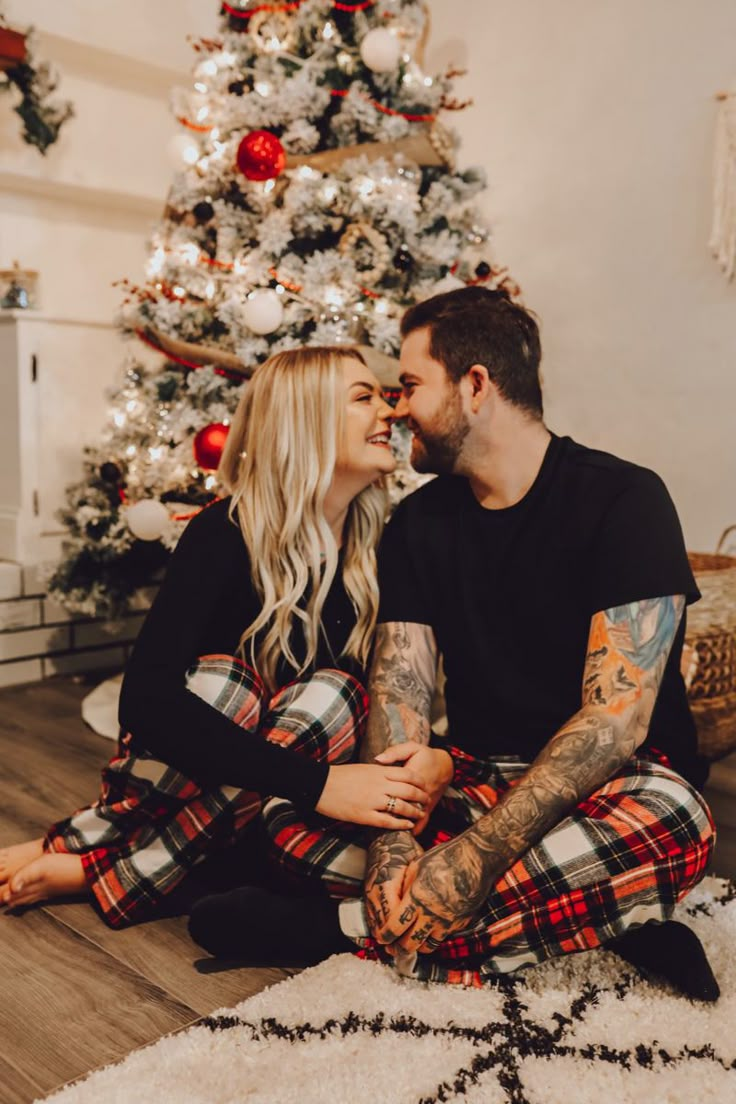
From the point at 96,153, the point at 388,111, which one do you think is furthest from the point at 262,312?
the point at 96,153

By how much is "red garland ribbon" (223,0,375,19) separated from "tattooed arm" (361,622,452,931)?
73.2 inches

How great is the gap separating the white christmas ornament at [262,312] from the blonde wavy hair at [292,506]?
73 centimetres

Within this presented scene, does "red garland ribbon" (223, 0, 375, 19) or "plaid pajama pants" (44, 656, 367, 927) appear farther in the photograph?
→ "red garland ribbon" (223, 0, 375, 19)

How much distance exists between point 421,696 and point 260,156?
1.56 meters

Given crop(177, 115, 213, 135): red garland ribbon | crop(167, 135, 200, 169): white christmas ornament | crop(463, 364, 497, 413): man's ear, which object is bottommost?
crop(463, 364, 497, 413): man's ear

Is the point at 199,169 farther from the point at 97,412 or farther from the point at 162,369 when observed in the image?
the point at 97,412

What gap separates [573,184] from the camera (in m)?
3.36

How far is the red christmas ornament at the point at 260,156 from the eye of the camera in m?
2.38

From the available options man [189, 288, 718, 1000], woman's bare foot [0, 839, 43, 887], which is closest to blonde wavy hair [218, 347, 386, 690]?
man [189, 288, 718, 1000]

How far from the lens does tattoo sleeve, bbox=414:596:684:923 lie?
117 centimetres

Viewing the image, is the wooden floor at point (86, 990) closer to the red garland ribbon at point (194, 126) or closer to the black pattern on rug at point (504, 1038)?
the black pattern on rug at point (504, 1038)

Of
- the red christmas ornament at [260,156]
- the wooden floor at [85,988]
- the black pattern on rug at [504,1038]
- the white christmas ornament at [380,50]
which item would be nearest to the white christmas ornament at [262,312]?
the red christmas ornament at [260,156]

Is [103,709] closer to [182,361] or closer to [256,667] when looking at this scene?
[182,361]

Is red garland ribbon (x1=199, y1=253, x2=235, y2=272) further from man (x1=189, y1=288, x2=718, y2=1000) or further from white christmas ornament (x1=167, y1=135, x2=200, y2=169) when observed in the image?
man (x1=189, y1=288, x2=718, y2=1000)
